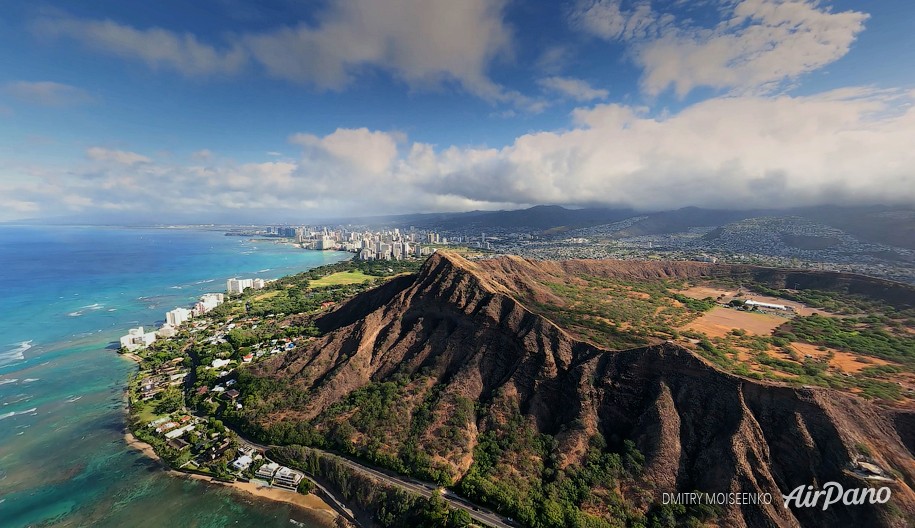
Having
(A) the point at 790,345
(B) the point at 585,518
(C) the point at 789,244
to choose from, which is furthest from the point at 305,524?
(C) the point at 789,244

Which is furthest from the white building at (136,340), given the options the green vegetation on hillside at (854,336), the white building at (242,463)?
the green vegetation on hillside at (854,336)

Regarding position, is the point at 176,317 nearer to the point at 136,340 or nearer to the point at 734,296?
the point at 136,340

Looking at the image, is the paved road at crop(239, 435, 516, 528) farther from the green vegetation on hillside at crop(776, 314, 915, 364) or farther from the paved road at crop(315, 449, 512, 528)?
the green vegetation on hillside at crop(776, 314, 915, 364)

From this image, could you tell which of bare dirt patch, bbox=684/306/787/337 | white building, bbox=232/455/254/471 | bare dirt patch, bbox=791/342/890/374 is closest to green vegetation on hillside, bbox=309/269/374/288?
white building, bbox=232/455/254/471

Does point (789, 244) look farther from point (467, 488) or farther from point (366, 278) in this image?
point (467, 488)

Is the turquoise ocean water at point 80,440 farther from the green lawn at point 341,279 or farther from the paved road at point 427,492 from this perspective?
the green lawn at point 341,279

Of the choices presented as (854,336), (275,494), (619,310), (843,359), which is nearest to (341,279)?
(275,494)
